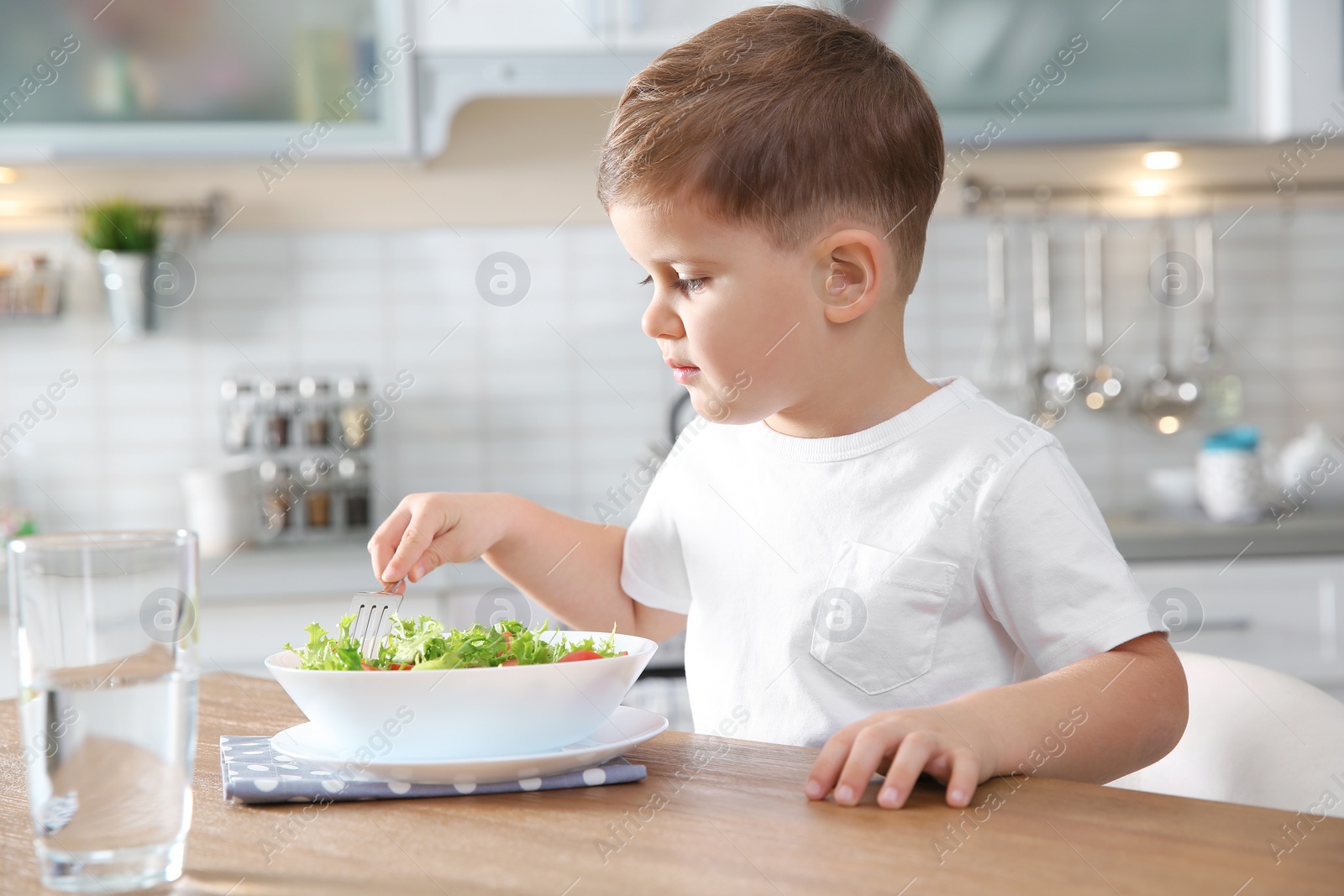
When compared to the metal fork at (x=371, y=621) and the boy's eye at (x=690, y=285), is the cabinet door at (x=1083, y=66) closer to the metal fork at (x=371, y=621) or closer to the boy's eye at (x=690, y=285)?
the boy's eye at (x=690, y=285)

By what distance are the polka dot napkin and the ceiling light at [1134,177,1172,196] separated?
2.33 metres

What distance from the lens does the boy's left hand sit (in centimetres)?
60

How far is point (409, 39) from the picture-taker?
2.19 m

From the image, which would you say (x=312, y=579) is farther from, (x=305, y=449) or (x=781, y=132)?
(x=781, y=132)

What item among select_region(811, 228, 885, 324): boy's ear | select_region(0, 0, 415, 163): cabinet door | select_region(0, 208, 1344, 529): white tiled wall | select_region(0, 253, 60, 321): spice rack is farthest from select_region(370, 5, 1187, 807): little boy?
select_region(0, 253, 60, 321): spice rack

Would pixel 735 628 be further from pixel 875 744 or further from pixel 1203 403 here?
pixel 1203 403

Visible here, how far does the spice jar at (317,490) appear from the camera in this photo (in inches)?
94.0

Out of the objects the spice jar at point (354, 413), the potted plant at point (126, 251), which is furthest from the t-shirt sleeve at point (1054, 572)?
the potted plant at point (126, 251)

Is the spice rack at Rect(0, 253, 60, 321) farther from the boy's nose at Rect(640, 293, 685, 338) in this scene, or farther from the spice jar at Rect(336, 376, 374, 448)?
the boy's nose at Rect(640, 293, 685, 338)

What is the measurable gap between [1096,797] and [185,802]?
0.42m

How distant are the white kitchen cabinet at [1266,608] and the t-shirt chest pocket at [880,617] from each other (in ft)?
4.56

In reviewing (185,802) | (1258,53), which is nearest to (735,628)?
(185,802)

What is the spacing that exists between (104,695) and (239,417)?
6.43 feet

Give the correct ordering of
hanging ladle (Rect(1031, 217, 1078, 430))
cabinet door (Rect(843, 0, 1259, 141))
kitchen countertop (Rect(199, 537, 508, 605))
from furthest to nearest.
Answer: hanging ladle (Rect(1031, 217, 1078, 430))
cabinet door (Rect(843, 0, 1259, 141))
kitchen countertop (Rect(199, 537, 508, 605))
